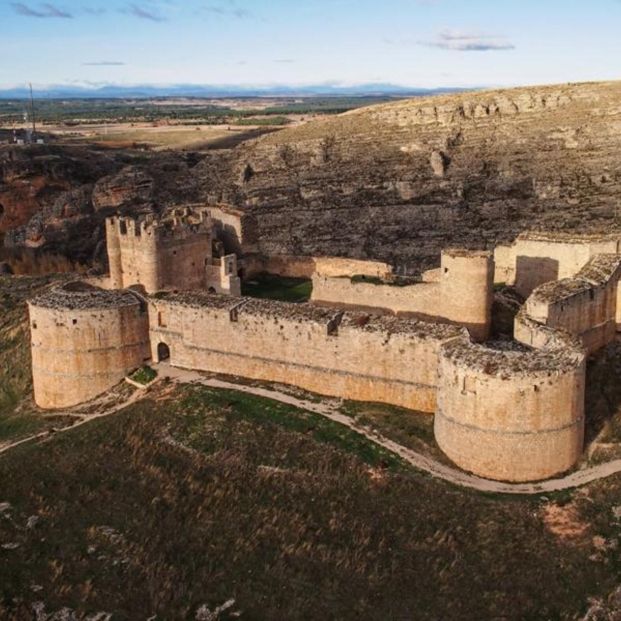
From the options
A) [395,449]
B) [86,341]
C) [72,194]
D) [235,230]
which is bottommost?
[395,449]

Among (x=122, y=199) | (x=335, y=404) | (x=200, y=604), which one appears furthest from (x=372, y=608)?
(x=122, y=199)

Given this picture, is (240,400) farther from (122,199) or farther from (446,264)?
(122,199)

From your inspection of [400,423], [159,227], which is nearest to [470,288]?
[400,423]

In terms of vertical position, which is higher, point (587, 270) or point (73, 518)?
point (587, 270)

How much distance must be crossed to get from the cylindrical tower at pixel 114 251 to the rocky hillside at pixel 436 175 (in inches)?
953

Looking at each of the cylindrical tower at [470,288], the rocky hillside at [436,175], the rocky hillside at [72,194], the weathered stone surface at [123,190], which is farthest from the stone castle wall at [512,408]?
the weathered stone surface at [123,190]

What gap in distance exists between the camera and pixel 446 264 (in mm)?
29141

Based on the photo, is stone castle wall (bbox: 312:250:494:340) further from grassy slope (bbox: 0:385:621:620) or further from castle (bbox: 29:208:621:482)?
grassy slope (bbox: 0:385:621:620)

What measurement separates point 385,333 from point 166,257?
1112cm

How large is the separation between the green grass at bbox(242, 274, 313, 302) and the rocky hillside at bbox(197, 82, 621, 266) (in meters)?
19.0

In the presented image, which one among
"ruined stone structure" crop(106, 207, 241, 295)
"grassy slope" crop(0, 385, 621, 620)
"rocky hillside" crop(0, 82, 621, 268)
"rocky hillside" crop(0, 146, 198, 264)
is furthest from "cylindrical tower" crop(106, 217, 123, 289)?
"rocky hillside" crop(0, 146, 198, 264)

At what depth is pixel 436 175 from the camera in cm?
6719

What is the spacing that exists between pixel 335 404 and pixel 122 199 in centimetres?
4464

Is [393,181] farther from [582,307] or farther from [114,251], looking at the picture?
[582,307]
